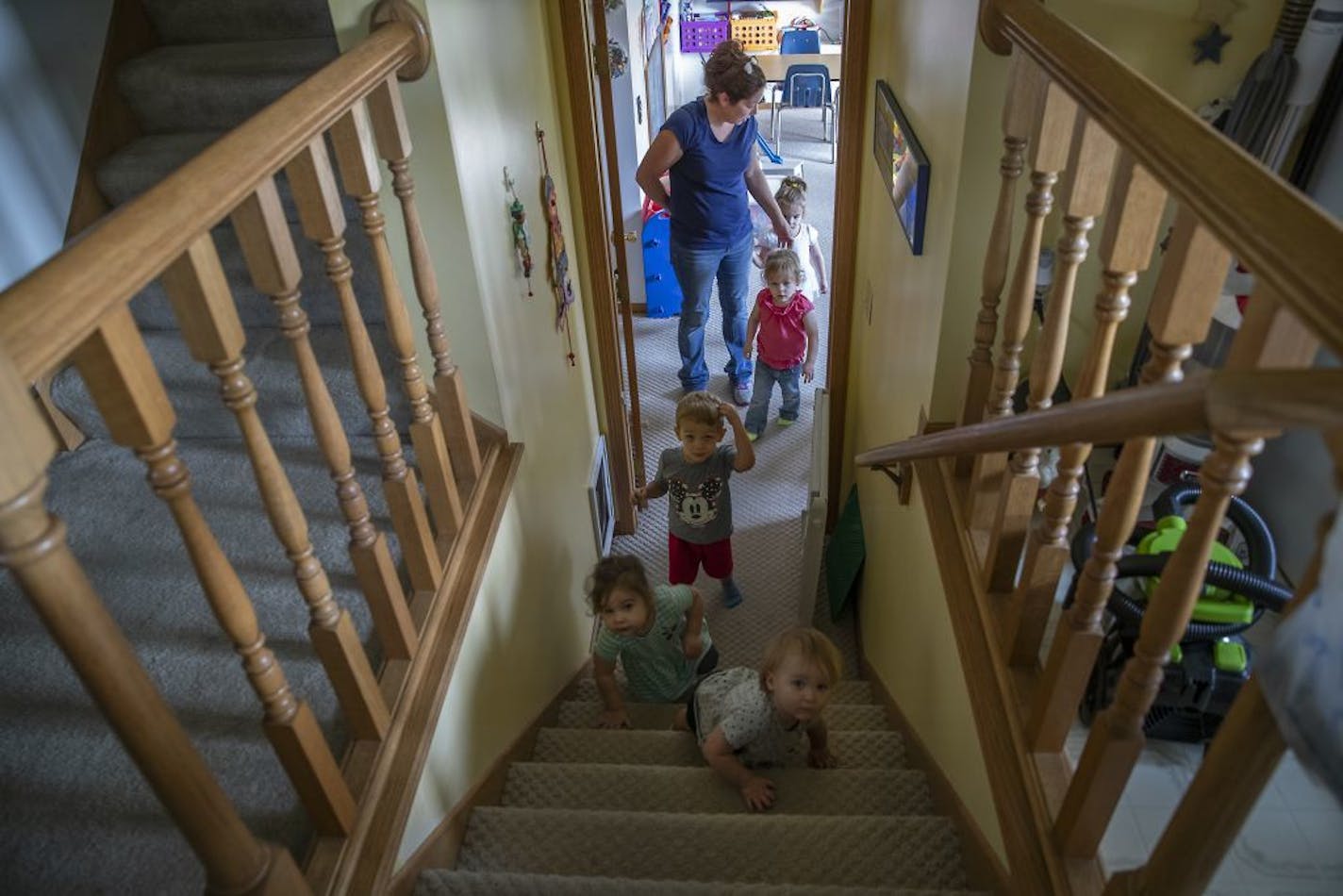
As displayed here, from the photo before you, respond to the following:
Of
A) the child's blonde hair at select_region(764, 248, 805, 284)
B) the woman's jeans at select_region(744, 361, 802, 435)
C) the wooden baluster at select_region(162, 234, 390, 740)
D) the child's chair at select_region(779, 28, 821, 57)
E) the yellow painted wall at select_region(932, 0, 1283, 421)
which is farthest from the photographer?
the child's chair at select_region(779, 28, 821, 57)

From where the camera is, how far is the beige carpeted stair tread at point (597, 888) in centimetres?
149

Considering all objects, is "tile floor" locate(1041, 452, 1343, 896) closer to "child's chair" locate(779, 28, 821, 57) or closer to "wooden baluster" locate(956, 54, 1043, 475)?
"wooden baluster" locate(956, 54, 1043, 475)

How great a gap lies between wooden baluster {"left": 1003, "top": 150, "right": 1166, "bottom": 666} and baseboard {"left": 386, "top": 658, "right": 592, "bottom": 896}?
3.37 ft

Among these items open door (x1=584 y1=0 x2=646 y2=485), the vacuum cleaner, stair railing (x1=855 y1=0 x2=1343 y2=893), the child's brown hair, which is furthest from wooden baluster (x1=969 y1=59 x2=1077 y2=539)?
the child's brown hair

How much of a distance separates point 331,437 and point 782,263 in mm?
2670

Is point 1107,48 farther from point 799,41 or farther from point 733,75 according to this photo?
point 799,41

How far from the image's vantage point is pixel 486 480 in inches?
78.2

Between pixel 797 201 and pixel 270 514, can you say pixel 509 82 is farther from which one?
pixel 797 201

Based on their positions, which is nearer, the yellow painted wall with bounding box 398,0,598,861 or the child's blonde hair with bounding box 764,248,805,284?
the yellow painted wall with bounding box 398,0,598,861

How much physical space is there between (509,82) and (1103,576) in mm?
1785

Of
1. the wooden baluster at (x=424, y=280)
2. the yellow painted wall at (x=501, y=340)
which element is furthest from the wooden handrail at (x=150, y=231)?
the yellow painted wall at (x=501, y=340)

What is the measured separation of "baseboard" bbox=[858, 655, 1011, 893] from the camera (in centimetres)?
148

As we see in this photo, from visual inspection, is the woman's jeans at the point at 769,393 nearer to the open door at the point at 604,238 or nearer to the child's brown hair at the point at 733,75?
the open door at the point at 604,238

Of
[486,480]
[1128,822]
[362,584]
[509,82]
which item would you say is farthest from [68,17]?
[1128,822]
